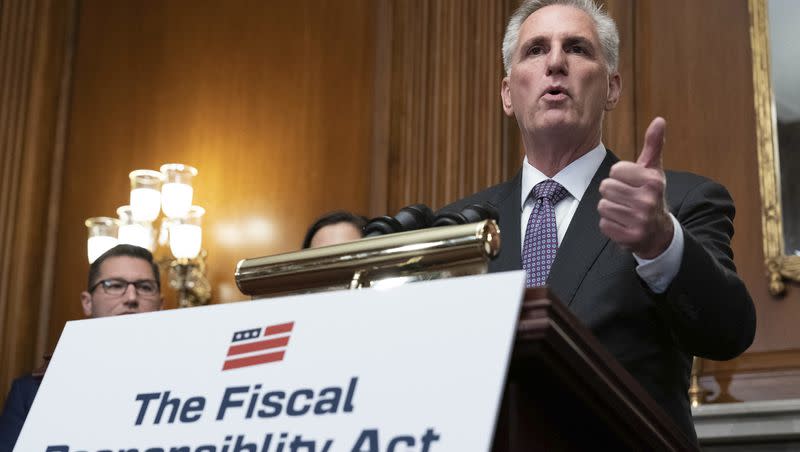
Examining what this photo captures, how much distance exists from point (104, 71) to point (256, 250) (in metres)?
1.44

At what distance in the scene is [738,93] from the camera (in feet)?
12.7

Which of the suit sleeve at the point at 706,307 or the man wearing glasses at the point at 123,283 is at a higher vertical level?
the man wearing glasses at the point at 123,283

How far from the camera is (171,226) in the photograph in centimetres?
501

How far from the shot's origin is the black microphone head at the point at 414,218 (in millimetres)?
1400

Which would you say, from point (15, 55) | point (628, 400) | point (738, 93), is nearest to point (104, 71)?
point (15, 55)

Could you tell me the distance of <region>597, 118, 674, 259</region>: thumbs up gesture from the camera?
4.12 ft

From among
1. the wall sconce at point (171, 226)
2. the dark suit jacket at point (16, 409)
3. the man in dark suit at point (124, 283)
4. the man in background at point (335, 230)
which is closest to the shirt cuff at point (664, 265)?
the man in background at point (335, 230)

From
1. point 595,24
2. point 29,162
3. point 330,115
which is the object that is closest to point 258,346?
point 595,24

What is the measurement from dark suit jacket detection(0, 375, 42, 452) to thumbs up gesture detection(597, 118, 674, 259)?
2.95 meters

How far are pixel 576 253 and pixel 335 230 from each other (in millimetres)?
2230

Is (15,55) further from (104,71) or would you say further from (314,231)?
(314,231)

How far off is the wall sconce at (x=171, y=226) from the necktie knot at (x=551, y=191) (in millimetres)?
3213

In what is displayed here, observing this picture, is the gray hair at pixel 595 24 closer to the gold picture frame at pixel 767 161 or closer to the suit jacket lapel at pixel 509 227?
the suit jacket lapel at pixel 509 227

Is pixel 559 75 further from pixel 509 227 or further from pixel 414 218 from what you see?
pixel 414 218
